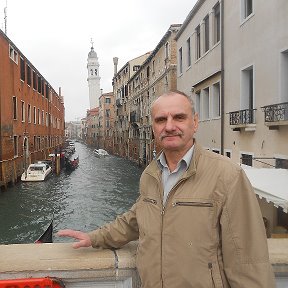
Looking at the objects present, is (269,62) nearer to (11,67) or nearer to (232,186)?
(232,186)

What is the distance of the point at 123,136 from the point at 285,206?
3982 cm

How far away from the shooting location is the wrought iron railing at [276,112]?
7.21 m

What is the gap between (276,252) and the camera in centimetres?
186

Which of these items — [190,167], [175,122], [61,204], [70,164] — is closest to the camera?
[190,167]

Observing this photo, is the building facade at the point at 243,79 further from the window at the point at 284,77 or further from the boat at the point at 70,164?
the boat at the point at 70,164

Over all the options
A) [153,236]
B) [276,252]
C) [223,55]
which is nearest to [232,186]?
[153,236]

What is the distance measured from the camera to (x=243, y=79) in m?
9.84

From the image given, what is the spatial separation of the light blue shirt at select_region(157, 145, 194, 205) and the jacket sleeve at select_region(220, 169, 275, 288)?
10.6 inches

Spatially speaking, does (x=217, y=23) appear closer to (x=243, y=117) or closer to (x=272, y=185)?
(x=243, y=117)

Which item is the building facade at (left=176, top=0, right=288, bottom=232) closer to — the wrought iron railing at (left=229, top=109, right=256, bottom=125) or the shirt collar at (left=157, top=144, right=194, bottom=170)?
the wrought iron railing at (left=229, top=109, right=256, bottom=125)

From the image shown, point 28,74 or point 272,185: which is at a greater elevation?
point 28,74

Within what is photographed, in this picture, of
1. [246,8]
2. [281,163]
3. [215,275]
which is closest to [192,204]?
[215,275]

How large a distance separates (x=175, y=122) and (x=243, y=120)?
823 centimetres

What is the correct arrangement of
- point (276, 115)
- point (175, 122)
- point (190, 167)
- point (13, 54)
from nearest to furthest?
point (190, 167), point (175, 122), point (276, 115), point (13, 54)
